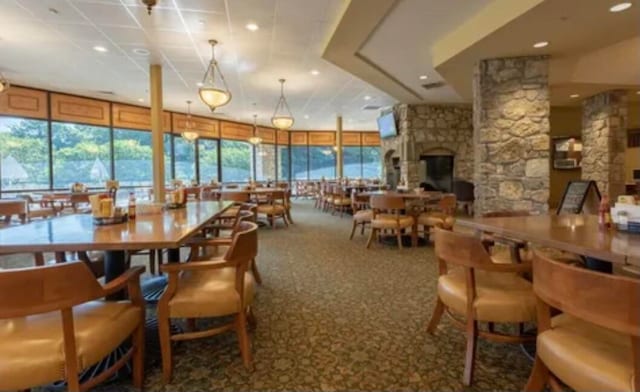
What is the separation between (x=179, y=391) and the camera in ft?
5.93

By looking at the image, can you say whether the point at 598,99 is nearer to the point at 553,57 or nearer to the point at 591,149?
the point at 591,149

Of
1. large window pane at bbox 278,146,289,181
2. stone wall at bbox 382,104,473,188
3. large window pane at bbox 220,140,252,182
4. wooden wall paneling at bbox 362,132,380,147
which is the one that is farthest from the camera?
wooden wall paneling at bbox 362,132,380,147

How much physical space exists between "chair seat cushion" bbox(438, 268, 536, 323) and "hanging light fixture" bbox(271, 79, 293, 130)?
5.76 meters

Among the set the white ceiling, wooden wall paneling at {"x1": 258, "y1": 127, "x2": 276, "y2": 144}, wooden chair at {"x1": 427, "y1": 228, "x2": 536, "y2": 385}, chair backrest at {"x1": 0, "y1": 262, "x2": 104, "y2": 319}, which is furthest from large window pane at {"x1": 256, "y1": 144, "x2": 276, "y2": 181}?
chair backrest at {"x1": 0, "y1": 262, "x2": 104, "y2": 319}

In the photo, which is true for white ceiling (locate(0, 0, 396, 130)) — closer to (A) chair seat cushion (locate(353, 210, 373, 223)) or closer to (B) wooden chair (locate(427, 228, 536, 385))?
(A) chair seat cushion (locate(353, 210, 373, 223))

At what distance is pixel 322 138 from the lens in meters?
15.4

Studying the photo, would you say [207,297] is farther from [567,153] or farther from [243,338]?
[567,153]

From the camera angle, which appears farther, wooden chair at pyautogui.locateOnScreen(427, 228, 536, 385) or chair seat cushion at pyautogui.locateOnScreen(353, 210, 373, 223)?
chair seat cushion at pyautogui.locateOnScreen(353, 210, 373, 223)

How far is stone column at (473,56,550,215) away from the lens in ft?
16.5

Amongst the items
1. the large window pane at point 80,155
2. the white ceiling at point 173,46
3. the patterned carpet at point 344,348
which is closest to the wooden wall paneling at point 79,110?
the large window pane at point 80,155

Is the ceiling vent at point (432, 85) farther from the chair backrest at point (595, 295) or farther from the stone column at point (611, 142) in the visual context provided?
the chair backrest at point (595, 295)

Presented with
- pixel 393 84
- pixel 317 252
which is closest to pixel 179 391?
pixel 317 252

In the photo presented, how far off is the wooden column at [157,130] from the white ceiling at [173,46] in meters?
0.25

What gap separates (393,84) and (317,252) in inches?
174
